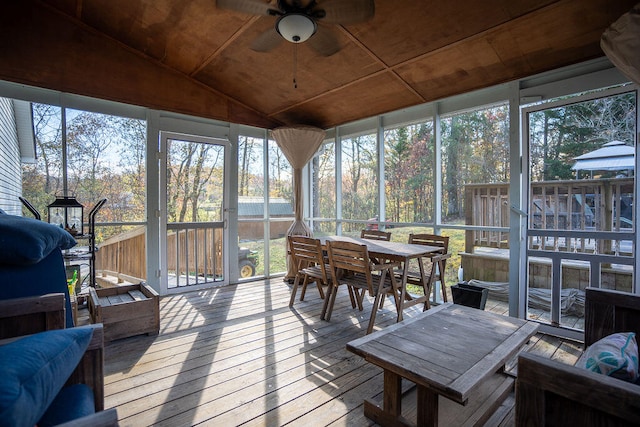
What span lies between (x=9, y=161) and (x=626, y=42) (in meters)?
5.37

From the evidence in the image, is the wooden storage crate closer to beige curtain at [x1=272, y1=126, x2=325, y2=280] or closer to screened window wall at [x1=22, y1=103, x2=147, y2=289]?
screened window wall at [x1=22, y1=103, x2=147, y2=289]

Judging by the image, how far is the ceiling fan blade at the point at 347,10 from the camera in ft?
6.75

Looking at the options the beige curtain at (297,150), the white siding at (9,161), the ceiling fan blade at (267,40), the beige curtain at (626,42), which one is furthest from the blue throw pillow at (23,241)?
the beige curtain at (626,42)

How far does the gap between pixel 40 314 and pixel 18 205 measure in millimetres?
3002

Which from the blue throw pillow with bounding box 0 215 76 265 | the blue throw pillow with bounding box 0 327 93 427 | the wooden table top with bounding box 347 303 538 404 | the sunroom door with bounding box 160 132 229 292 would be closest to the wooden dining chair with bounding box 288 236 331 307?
the wooden table top with bounding box 347 303 538 404

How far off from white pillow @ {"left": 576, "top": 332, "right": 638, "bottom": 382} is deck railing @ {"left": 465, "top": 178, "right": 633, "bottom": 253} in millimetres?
2058

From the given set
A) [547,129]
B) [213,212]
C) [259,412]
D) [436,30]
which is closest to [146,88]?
[213,212]

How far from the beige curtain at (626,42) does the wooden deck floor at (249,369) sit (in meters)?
2.13

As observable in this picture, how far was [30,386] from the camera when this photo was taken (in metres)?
0.64

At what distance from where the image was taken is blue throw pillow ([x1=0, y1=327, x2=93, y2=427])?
580 mm

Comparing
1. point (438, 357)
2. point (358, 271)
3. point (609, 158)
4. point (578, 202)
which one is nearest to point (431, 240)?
point (358, 271)

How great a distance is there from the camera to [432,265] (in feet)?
10.7

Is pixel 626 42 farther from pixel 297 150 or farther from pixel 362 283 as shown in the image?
pixel 297 150

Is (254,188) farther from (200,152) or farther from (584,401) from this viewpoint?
(584,401)
